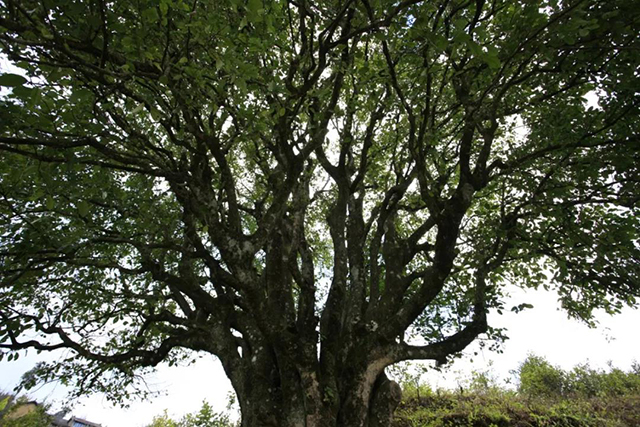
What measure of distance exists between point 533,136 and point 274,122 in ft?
19.3

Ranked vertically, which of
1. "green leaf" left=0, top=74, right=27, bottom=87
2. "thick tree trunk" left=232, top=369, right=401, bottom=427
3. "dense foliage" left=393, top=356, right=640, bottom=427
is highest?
"green leaf" left=0, top=74, right=27, bottom=87

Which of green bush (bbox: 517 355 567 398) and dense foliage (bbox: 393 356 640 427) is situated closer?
dense foliage (bbox: 393 356 640 427)

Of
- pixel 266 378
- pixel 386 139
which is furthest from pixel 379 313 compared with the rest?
pixel 386 139

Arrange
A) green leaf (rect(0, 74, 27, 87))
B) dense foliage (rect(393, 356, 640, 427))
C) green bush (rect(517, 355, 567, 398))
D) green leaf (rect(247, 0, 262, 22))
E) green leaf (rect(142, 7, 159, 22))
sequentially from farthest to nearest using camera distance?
green bush (rect(517, 355, 567, 398)) < dense foliage (rect(393, 356, 640, 427)) < green leaf (rect(142, 7, 159, 22)) < green leaf (rect(247, 0, 262, 22)) < green leaf (rect(0, 74, 27, 87))

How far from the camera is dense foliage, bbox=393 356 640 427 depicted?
10.3 metres

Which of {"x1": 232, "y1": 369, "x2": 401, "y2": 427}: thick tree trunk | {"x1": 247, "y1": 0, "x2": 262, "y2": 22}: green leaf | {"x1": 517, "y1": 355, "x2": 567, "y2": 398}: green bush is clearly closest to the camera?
{"x1": 247, "y1": 0, "x2": 262, "y2": 22}: green leaf

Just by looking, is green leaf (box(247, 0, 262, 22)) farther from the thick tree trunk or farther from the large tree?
the thick tree trunk

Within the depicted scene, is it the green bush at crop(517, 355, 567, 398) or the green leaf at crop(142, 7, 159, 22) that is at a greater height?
the green leaf at crop(142, 7, 159, 22)

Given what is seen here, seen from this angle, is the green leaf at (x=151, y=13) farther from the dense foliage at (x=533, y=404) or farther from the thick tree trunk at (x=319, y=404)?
the dense foliage at (x=533, y=404)

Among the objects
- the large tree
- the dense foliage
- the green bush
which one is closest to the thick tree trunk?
the large tree

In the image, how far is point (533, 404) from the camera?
11.3 meters

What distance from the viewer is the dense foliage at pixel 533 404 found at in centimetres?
1026

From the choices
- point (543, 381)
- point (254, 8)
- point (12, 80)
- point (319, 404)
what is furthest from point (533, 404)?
point (12, 80)

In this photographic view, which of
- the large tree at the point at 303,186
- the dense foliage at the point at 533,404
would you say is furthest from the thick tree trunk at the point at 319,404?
the dense foliage at the point at 533,404
